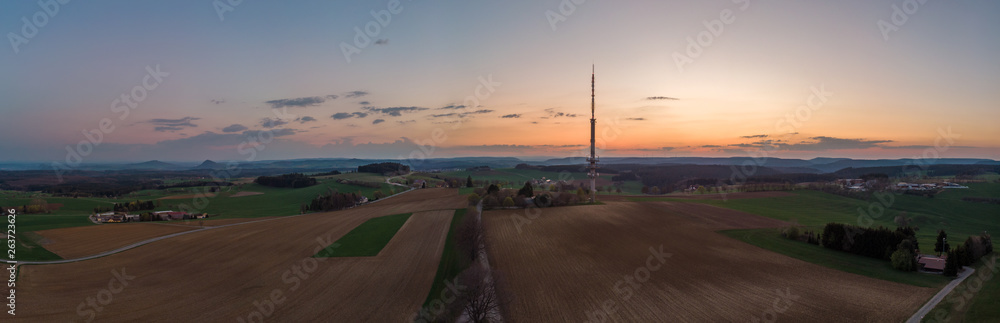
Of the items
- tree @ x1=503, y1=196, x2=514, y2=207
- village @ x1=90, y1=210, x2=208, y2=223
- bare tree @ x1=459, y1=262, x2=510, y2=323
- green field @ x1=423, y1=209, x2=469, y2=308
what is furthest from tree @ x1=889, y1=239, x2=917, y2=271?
village @ x1=90, y1=210, x2=208, y2=223

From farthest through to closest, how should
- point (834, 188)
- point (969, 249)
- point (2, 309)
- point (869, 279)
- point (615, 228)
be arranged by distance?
point (834, 188) < point (615, 228) < point (969, 249) < point (869, 279) < point (2, 309)

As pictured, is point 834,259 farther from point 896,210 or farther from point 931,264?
point 896,210

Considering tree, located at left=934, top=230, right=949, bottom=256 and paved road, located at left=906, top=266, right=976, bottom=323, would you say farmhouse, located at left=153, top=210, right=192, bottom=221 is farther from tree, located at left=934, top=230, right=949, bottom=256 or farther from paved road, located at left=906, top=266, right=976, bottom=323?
tree, located at left=934, top=230, right=949, bottom=256

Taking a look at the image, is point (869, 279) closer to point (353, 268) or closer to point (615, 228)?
point (615, 228)

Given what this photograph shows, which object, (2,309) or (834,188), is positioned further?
(834,188)

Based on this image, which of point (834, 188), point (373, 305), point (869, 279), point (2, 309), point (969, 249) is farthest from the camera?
point (834, 188)

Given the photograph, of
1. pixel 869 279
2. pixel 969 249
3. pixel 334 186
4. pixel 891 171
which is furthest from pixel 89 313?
pixel 891 171

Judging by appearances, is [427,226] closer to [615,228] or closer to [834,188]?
[615,228]
